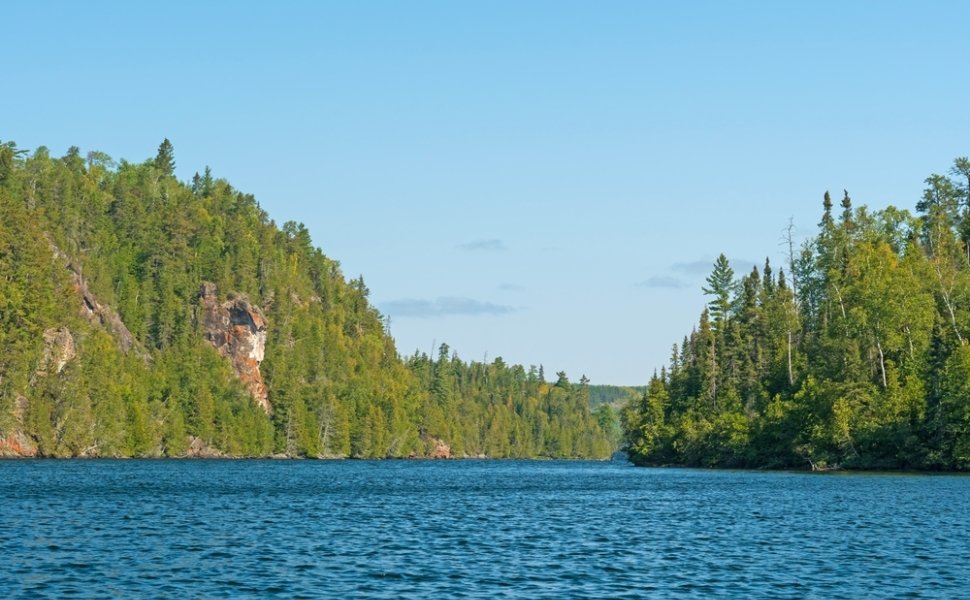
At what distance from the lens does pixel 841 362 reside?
124 m

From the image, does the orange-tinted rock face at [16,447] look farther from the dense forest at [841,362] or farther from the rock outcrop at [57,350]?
the dense forest at [841,362]

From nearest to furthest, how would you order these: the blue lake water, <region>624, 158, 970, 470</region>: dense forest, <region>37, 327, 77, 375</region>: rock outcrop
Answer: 1. the blue lake water
2. <region>624, 158, 970, 470</region>: dense forest
3. <region>37, 327, 77, 375</region>: rock outcrop

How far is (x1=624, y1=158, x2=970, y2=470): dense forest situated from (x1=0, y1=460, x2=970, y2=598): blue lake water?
25633 millimetres

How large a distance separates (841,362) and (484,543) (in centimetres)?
8428

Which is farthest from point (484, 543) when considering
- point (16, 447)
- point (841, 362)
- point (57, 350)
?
point (57, 350)

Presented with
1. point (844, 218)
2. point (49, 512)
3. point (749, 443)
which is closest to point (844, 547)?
point (49, 512)

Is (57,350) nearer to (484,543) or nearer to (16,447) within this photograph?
(16,447)

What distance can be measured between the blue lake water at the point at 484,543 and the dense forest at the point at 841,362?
1009 inches

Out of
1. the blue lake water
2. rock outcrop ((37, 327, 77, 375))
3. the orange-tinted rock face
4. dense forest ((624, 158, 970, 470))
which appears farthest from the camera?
rock outcrop ((37, 327, 77, 375))

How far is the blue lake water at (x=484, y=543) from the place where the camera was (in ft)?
120

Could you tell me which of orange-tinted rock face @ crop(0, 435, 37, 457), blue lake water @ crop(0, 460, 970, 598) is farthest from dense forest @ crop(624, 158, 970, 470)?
orange-tinted rock face @ crop(0, 435, 37, 457)

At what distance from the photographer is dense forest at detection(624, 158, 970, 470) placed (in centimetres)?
11150

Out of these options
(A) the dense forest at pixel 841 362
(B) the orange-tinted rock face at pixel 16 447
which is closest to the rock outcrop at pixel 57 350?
(B) the orange-tinted rock face at pixel 16 447

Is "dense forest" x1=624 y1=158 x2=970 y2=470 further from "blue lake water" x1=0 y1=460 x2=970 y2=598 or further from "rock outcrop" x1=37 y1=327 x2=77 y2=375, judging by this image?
"rock outcrop" x1=37 y1=327 x2=77 y2=375
